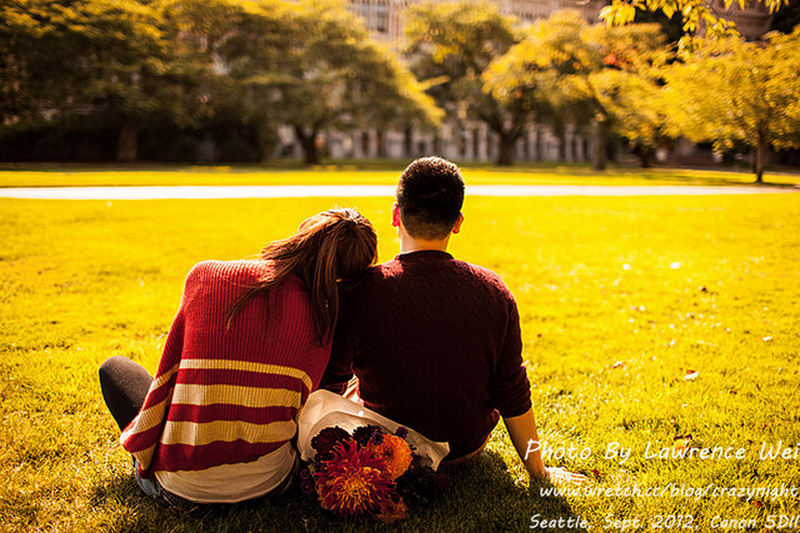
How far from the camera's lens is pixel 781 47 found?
56.9ft

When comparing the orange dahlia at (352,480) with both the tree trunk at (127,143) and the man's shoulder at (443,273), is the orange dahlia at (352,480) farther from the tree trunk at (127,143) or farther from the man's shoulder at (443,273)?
the tree trunk at (127,143)

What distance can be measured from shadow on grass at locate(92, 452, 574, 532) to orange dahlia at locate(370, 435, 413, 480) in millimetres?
353

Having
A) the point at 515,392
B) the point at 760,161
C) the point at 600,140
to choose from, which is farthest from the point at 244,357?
the point at 600,140

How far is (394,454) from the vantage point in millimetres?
2365

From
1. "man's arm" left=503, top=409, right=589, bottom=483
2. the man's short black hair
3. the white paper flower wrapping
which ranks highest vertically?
the man's short black hair

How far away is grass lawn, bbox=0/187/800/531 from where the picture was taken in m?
2.76

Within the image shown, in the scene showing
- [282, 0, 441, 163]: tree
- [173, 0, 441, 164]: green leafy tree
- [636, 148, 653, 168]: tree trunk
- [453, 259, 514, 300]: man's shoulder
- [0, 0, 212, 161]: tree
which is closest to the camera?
[453, 259, 514, 300]: man's shoulder

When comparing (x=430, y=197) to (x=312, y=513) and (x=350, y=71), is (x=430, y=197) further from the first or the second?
(x=350, y=71)

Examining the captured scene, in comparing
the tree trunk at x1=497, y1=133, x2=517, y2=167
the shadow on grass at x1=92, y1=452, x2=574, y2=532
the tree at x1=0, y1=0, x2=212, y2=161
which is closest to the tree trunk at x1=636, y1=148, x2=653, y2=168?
the tree trunk at x1=497, y1=133, x2=517, y2=167

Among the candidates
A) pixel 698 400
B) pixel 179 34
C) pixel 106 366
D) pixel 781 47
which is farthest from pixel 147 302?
pixel 179 34

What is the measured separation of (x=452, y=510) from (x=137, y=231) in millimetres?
9114

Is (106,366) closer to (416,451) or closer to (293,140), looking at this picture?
(416,451)

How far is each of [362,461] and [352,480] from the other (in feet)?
0.28

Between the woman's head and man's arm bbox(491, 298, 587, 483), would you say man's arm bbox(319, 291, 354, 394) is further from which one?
man's arm bbox(491, 298, 587, 483)
